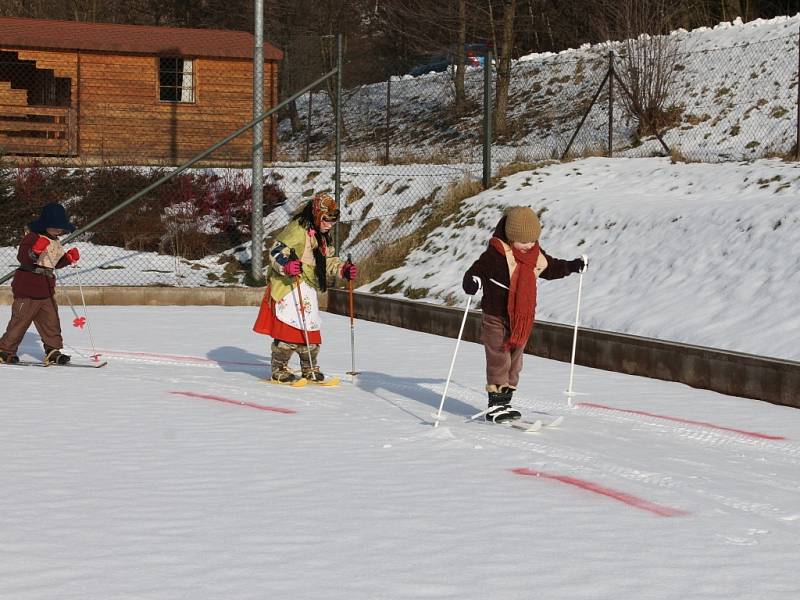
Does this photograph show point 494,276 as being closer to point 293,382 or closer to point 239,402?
point 239,402

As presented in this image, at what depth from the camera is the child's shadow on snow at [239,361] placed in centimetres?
1220

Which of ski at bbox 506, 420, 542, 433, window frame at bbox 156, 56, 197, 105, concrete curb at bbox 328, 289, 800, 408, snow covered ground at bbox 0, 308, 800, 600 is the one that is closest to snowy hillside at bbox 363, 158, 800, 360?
concrete curb at bbox 328, 289, 800, 408

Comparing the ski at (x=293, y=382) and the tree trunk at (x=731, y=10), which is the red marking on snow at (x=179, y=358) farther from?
the tree trunk at (x=731, y=10)

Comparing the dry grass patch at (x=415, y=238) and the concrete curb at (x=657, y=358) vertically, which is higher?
the dry grass patch at (x=415, y=238)

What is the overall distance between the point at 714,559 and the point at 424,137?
32.0m

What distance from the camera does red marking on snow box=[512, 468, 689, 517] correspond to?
6500mm

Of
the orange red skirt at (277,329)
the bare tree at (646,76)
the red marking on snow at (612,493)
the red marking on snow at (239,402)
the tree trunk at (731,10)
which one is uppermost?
the tree trunk at (731,10)

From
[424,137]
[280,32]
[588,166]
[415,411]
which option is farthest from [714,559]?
[280,32]

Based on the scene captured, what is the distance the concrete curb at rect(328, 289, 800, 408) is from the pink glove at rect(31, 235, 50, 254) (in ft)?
16.9

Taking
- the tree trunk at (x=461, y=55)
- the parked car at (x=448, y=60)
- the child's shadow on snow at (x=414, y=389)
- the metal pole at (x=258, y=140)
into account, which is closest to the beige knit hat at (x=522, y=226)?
the child's shadow on snow at (x=414, y=389)

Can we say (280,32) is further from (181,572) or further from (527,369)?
(181,572)

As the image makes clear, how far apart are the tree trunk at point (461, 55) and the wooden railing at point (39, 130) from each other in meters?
11.5

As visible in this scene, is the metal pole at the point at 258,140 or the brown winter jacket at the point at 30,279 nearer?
the brown winter jacket at the point at 30,279

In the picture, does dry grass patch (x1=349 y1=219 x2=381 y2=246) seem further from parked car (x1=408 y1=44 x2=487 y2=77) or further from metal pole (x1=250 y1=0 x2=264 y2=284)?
parked car (x1=408 y1=44 x2=487 y2=77)
